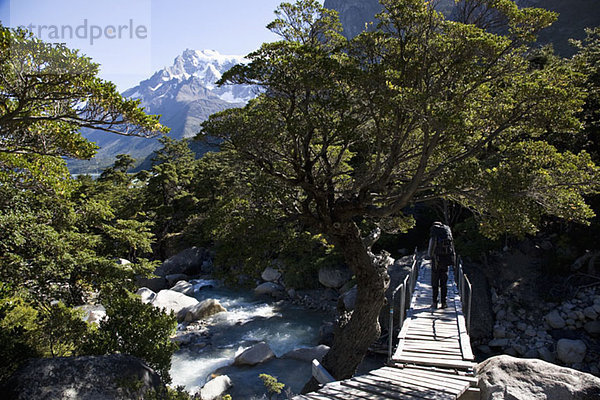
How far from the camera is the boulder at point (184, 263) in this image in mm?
26984

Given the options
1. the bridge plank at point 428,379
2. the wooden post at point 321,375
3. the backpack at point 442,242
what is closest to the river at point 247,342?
the wooden post at point 321,375

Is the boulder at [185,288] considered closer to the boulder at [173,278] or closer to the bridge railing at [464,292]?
the boulder at [173,278]

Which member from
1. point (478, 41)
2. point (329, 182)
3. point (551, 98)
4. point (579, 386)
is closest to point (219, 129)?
point (329, 182)

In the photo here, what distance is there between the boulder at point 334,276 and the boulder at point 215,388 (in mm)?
10194

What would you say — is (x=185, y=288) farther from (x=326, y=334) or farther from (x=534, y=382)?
(x=534, y=382)

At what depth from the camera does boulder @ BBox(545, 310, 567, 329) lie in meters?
13.9

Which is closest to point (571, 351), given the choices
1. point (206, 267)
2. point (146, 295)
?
point (146, 295)

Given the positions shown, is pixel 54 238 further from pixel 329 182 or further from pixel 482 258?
pixel 482 258

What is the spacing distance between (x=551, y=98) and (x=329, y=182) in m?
5.07

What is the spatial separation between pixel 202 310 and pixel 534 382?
1564cm

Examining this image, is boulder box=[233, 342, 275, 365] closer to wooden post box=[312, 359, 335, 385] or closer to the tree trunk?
the tree trunk

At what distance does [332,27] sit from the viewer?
848 centimetres

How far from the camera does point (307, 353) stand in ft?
46.7

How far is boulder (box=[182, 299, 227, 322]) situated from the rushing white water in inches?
15.4
